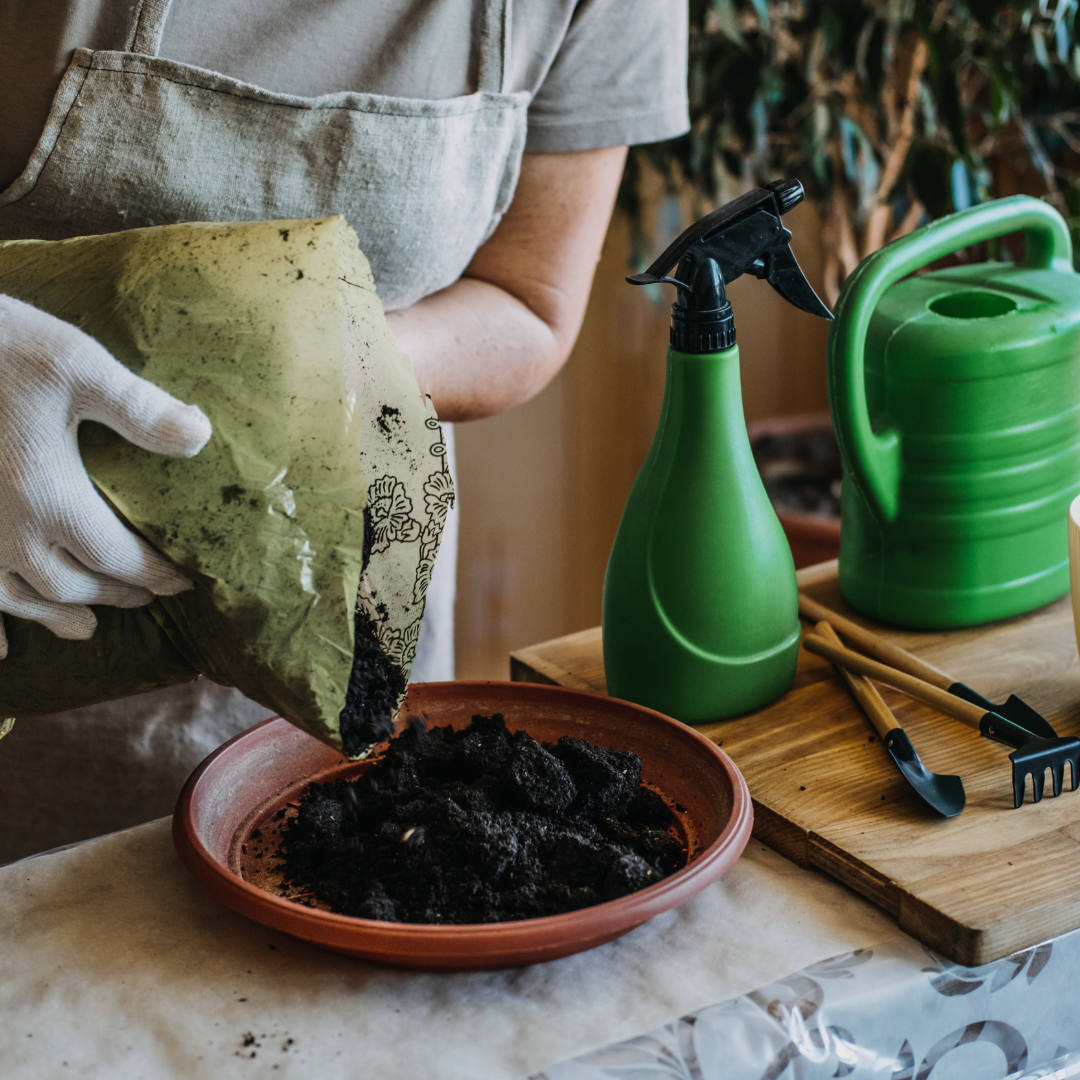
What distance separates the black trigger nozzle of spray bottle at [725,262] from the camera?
707mm

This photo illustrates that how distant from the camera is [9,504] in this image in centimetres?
52

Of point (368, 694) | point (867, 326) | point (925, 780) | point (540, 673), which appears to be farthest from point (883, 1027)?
point (867, 326)

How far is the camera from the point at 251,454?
514 millimetres

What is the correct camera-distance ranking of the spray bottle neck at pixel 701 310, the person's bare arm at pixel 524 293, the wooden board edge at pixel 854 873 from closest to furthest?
1. the wooden board edge at pixel 854 873
2. the spray bottle neck at pixel 701 310
3. the person's bare arm at pixel 524 293

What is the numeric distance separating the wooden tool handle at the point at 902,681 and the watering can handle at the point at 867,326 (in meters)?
0.13

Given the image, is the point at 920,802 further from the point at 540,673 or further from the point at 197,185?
the point at 197,185

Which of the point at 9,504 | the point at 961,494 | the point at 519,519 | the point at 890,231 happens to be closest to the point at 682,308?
the point at 961,494

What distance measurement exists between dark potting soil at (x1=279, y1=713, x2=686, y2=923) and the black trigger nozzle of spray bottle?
279 mm

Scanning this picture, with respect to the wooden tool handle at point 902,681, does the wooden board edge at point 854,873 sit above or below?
below

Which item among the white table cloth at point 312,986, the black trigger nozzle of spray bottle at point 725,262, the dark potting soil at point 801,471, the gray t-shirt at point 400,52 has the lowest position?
the dark potting soil at point 801,471

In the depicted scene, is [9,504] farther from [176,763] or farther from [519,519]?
[519,519]

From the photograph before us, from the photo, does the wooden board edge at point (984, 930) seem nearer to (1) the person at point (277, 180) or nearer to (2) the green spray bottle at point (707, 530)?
(2) the green spray bottle at point (707, 530)

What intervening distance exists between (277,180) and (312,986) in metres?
0.55

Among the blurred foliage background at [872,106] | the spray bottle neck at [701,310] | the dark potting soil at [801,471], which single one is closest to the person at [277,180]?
the spray bottle neck at [701,310]
